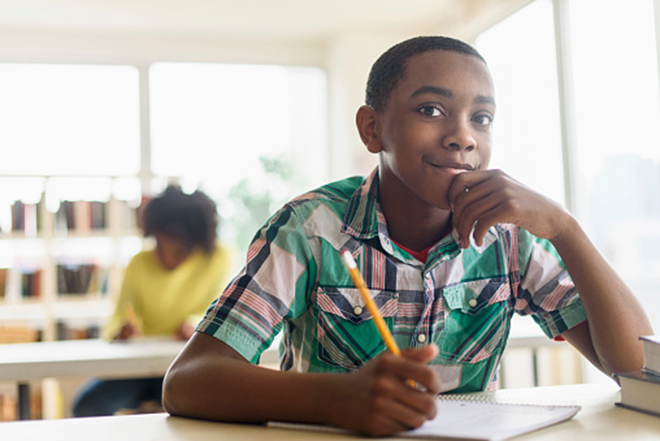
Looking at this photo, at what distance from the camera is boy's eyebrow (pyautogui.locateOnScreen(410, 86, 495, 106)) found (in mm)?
1153

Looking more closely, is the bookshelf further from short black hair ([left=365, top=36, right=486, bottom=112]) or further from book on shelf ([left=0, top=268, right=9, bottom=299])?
short black hair ([left=365, top=36, right=486, bottom=112])

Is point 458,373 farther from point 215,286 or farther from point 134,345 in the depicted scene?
point 215,286

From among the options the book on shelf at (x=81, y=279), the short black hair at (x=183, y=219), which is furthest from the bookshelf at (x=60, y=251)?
the short black hair at (x=183, y=219)

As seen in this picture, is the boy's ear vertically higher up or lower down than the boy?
higher up

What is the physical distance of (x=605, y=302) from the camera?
1.13 metres

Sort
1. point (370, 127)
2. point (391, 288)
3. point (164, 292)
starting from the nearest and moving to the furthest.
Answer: point (391, 288) < point (370, 127) < point (164, 292)

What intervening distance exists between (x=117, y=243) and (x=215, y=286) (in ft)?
6.35

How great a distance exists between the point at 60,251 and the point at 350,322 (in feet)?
13.2

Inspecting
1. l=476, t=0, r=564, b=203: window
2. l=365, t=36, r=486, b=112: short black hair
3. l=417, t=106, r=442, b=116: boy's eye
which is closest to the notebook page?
l=417, t=106, r=442, b=116: boy's eye

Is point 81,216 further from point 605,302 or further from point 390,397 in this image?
point 390,397

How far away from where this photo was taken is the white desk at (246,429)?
795mm

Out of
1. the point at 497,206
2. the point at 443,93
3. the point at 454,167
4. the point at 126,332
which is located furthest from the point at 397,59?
the point at 126,332

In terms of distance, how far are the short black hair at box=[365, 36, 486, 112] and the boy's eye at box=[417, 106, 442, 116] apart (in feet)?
0.31

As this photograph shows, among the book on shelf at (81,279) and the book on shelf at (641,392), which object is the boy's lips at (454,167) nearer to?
the book on shelf at (641,392)
